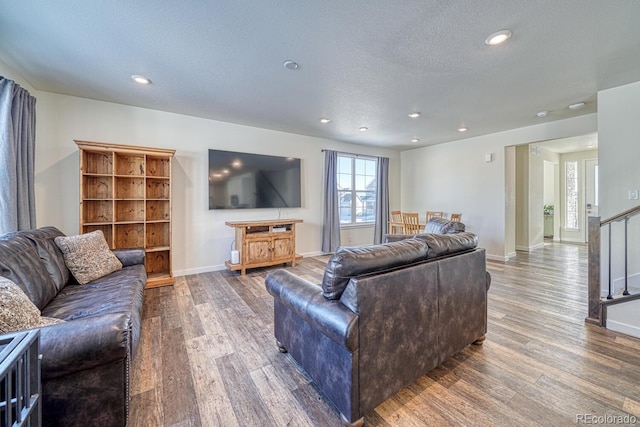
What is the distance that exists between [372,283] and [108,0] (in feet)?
7.93

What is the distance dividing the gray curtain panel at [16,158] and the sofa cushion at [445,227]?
4248 mm

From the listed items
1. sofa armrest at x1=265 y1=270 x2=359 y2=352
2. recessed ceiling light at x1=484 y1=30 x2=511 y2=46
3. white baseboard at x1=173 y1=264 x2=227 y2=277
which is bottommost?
white baseboard at x1=173 y1=264 x2=227 y2=277

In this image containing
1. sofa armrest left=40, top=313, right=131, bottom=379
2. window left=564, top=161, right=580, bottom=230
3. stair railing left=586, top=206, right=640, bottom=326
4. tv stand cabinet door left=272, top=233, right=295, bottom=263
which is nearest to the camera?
sofa armrest left=40, top=313, right=131, bottom=379

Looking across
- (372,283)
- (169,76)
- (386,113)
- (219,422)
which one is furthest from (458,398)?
(169,76)

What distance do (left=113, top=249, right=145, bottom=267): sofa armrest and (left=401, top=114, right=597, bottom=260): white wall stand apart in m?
5.70

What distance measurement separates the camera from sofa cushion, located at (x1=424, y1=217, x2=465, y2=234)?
2.89m

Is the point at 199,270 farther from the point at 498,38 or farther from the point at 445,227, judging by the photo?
A: the point at 498,38

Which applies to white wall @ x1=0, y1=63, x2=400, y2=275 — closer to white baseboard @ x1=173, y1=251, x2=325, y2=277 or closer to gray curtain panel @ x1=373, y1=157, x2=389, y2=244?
white baseboard @ x1=173, y1=251, x2=325, y2=277

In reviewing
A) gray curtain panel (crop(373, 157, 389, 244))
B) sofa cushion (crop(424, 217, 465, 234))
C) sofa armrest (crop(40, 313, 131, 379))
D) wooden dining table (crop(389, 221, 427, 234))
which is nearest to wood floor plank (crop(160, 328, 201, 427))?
sofa armrest (crop(40, 313, 131, 379))

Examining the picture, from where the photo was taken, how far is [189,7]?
1756 mm

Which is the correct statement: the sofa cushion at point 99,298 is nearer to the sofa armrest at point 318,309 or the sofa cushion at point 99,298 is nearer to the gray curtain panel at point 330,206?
the sofa armrest at point 318,309

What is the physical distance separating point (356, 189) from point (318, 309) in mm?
4869

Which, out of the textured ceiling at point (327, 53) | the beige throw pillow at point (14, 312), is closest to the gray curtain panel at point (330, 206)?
the textured ceiling at point (327, 53)

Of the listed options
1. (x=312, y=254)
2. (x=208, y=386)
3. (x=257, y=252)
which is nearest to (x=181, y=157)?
(x=257, y=252)
